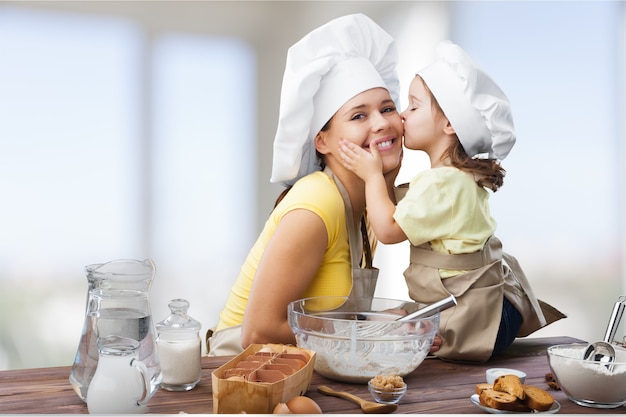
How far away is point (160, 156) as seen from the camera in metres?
4.61

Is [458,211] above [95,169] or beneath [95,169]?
beneath

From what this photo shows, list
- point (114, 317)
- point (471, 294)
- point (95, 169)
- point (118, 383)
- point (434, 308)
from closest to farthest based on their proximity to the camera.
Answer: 1. point (118, 383)
2. point (114, 317)
3. point (434, 308)
4. point (471, 294)
5. point (95, 169)

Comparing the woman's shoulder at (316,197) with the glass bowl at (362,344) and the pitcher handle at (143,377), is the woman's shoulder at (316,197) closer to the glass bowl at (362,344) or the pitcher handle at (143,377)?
the glass bowl at (362,344)

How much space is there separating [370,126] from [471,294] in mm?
511

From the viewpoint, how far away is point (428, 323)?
1.37 m

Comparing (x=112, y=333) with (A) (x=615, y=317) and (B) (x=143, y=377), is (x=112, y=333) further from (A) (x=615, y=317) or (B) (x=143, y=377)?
(A) (x=615, y=317)

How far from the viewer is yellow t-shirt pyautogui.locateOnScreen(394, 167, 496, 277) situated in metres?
1.65

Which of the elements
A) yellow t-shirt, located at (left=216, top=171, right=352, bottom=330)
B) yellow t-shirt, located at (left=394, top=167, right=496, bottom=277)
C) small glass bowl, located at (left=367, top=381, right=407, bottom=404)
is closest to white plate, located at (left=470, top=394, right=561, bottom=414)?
small glass bowl, located at (left=367, top=381, right=407, bottom=404)

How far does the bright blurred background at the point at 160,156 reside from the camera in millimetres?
3535

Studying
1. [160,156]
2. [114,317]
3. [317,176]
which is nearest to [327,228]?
[317,176]

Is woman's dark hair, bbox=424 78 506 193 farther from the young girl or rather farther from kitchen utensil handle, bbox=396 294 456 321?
kitchen utensil handle, bbox=396 294 456 321

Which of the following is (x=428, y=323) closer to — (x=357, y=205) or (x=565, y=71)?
(x=357, y=205)

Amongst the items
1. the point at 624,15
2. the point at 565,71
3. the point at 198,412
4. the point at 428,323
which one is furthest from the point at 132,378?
the point at 624,15

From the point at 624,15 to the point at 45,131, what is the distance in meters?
3.37
